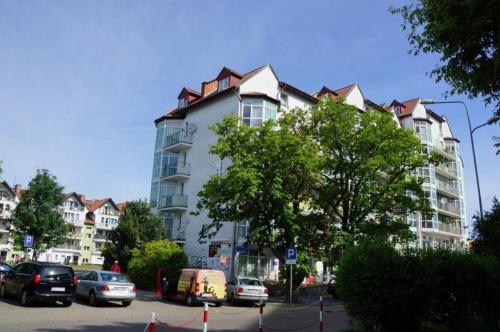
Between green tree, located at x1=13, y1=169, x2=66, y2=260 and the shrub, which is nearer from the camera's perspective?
the shrub

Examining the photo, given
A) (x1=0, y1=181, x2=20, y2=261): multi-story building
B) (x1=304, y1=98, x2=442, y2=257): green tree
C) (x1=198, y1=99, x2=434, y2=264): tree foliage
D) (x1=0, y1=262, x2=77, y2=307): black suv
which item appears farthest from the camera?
(x1=0, y1=181, x2=20, y2=261): multi-story building

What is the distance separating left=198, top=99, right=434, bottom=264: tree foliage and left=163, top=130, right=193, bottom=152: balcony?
14830 mm

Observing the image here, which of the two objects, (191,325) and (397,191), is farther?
(397,191)

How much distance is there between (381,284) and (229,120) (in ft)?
54.6

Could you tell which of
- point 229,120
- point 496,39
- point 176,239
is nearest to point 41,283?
point 229,120

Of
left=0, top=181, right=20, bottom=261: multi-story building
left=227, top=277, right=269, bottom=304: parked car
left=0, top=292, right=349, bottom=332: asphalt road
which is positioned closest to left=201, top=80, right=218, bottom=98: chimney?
left=227, top=277, right=269, bottom=304: parked car

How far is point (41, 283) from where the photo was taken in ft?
55.6

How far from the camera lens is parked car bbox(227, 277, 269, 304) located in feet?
78.3

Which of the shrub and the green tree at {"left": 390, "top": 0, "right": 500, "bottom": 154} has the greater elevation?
the green tree at {"left": 390, "top": 0, "right": 500, "bottom": 154}

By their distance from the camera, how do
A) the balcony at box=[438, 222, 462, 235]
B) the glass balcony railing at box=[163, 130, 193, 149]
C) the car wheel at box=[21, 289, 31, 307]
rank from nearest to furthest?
the car wheel at box=[21, 289, 31, 307] → the glass balcony railing at box=[163, 130, 193, 149] → the balcony at box=[438, 222, 462, 235]

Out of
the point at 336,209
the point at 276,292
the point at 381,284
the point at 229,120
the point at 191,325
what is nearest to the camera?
the point at 381,284

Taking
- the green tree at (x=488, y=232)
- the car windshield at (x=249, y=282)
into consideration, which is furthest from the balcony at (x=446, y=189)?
the car windshield at (x=249, y=282)

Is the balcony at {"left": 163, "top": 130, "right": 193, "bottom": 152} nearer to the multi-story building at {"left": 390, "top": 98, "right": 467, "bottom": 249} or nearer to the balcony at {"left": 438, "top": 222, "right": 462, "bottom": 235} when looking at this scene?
the multi-story building at {"left": 390, "top": 98, "right": 467, "bottom": 249}

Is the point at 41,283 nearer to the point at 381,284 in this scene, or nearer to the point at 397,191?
the point at 381,284
